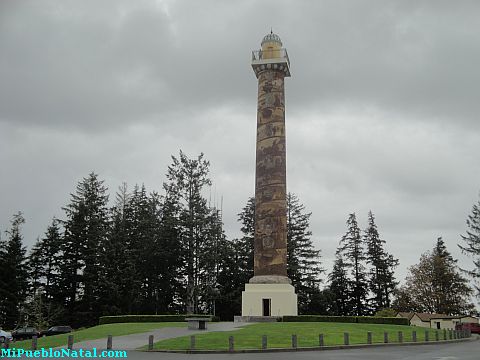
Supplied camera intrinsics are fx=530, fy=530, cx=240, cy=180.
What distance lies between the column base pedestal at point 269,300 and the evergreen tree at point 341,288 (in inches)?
1055

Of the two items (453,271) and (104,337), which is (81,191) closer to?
(104,337)

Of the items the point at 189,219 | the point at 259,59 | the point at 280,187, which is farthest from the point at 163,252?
the point at 259,59

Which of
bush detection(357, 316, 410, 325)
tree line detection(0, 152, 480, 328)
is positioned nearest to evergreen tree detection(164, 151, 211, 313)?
tree line detection(0, 152, 480, 328)

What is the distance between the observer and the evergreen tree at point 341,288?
64500mm

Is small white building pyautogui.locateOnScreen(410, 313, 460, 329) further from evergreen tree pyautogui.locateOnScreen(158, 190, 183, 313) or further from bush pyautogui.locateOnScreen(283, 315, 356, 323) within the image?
evergreen tree pyautogui.locateOnScreen(158, 190, 183, 313)

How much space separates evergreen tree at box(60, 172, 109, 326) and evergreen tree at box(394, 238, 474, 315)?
35234 mm

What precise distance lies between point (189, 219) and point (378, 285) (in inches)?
1074

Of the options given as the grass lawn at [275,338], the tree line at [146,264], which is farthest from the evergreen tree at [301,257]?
the grass lawn at [275,338]

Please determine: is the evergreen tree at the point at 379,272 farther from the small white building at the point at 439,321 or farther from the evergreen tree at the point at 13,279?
Result: the evergreen tree at the point at 13,279

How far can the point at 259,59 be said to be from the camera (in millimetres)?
43000

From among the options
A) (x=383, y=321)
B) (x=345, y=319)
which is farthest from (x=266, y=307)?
(x=383, y=321)

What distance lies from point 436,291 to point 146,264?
1351 inches

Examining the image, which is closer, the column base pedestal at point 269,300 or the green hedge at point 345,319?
the green hedge at point 345,319

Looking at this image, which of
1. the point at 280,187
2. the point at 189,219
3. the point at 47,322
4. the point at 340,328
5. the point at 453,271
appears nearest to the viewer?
the point at 340,328
